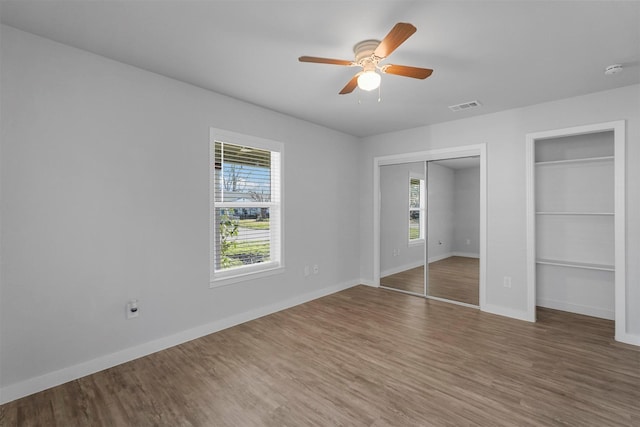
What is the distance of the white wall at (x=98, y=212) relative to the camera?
84.4 inches

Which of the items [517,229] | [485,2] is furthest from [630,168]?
[485,2]

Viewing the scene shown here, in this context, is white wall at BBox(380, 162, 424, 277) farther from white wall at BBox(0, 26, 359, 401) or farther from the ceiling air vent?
white wall at BBox(0, 26, 359, 401)

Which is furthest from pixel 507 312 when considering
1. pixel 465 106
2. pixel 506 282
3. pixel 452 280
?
pixel 465 106

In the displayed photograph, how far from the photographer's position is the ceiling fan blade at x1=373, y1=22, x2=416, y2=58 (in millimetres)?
1671

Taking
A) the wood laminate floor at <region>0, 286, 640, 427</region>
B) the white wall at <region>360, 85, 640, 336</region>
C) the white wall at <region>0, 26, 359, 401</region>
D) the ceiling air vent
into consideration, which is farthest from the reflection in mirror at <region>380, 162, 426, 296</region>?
the white wall at <region>0, 26, 359, 401</region>

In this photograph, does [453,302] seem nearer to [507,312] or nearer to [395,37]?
[507,312]

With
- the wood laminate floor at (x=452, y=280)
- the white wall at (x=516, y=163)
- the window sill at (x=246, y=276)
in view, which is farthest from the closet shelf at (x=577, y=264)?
the window sill at (x=246, y=276)

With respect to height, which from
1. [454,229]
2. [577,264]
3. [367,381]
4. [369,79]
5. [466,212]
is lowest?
[367,381]

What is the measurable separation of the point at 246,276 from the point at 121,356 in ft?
4.56

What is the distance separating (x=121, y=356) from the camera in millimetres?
2611

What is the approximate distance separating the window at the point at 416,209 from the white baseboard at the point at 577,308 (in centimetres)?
179

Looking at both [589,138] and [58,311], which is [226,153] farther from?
[589,138]

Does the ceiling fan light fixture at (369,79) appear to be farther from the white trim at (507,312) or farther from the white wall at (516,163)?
the white trim at (507,312)

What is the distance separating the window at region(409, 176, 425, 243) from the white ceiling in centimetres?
162
